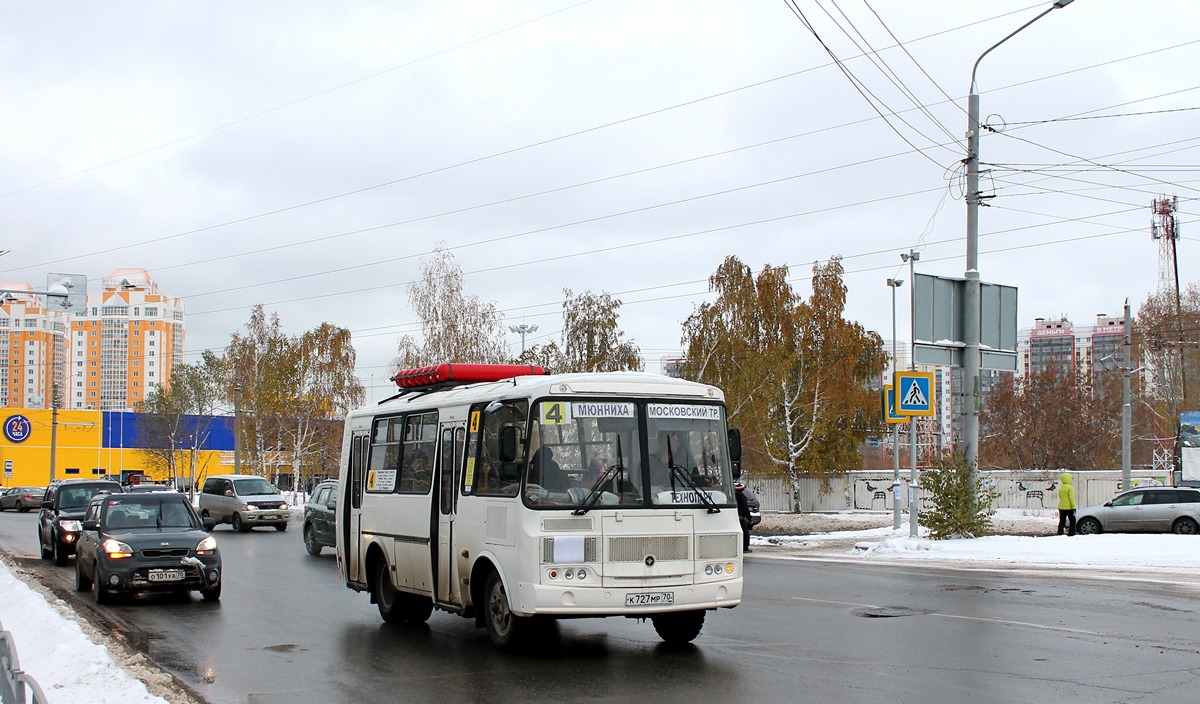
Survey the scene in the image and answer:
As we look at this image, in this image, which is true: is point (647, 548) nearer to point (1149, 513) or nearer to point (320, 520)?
point (320, 520)

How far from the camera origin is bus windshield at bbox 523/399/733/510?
441 inches

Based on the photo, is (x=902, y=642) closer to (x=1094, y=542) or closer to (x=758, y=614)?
(x=758, y=614)

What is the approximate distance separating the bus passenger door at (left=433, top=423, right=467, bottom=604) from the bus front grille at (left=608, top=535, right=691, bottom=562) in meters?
2.21

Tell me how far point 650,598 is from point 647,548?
48 cm

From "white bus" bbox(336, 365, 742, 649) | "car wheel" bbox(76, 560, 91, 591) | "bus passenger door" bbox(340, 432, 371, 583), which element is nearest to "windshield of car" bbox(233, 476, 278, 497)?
"car wheel" bbox(76, 560, 91, 591)

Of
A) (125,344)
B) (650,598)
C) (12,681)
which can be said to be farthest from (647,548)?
(125,344)

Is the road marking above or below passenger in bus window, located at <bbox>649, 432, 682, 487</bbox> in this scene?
below

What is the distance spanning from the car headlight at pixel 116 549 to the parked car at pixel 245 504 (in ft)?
68.7

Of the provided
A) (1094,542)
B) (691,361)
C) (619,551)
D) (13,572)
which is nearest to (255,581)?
(13,572)

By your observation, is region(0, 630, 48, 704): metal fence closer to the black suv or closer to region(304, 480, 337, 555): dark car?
region(304, 480, 337, 555): dark car

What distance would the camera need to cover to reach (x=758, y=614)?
48.8 feet

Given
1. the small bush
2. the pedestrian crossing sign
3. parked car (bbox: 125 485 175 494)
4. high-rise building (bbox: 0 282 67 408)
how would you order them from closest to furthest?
parked car (bbox: 125 485 175 494), the small bush, the pedestrian crossing sign, high-rise building (bbox: 0 282 67 408)

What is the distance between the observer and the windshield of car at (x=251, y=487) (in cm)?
3838

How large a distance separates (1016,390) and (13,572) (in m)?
66.9
